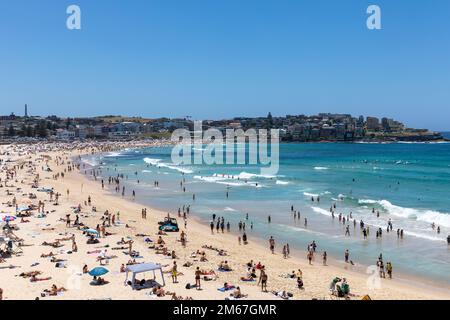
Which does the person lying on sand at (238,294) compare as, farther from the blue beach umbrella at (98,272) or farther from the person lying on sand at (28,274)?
the person lying on sand at (28,274)

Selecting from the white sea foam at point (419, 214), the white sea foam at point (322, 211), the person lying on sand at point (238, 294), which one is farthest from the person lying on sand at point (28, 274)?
the white sea foam at point (419, 214)

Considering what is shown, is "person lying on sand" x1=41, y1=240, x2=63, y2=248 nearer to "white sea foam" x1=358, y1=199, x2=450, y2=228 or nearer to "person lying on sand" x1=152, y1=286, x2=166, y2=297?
"person lying on sand" x1=152, y1=286, x2=166, y2=297

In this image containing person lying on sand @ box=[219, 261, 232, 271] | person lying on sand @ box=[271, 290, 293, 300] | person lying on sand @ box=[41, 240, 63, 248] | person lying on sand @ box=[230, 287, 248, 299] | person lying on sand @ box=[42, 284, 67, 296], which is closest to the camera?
person lying on sand @ box=[42, 284, 67, 296]

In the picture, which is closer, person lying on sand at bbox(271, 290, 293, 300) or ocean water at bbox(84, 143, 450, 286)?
person lying on sand at bbox(271, 290, 293, 300)

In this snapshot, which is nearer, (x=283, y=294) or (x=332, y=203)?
(x=283, y=294)

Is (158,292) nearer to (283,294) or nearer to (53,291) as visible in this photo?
(53,291)

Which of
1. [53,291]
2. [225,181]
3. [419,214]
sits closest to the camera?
[53,291]

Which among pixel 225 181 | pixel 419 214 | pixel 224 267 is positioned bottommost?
pixel 419 214

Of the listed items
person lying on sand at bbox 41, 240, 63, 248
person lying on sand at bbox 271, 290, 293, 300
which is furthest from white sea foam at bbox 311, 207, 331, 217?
person lying on sand at bbox 41, 240, 63, 248

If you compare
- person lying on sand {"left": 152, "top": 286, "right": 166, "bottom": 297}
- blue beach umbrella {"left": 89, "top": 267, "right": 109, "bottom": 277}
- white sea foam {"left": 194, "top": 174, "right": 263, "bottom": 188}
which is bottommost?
white sea foam {"left": 194, "top": 174, "right": 263, "bottom": 188}

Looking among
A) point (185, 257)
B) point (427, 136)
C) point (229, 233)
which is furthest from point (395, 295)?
point (427, 136)

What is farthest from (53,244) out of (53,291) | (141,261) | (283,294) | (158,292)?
(283,294)

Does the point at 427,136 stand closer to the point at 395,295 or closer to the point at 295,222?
the point at 295,222

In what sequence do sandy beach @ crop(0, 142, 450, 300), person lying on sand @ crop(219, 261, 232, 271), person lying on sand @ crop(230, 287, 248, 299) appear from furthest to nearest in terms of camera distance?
person lying on sand @ crop(219, 261, 232, 271) < sandy beach @ crop(0, 142, 450, 300) < person lying on sand @ crop(230, 287, 248, 299)
